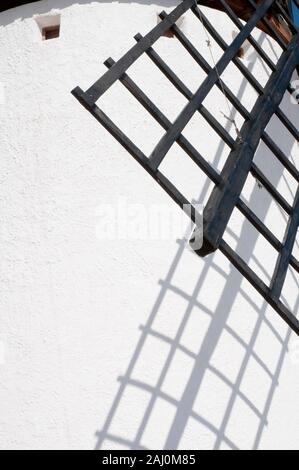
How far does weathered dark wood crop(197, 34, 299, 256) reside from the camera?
214 cm

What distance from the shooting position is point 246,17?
3982mm

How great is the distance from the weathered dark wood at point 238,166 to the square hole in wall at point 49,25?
3.82 ft

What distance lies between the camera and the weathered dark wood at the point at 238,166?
7.02 ft

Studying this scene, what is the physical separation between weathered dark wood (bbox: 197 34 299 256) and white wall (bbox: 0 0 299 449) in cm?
48

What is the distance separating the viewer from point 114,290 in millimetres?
2895

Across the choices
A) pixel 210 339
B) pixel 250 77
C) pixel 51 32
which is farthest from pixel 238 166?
pixel 51 32

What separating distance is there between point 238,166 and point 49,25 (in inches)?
67.4

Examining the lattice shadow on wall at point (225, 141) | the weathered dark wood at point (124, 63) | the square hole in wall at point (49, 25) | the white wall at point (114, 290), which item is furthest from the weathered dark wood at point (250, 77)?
the square hole in wall at point (49, 25)

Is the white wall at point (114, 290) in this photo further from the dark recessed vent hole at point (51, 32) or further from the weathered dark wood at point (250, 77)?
the weathered dark wood at point (250, 77)

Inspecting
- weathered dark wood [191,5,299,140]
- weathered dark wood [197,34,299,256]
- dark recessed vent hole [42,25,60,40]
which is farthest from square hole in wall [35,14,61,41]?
weathered dark wood [197,34,299,256]

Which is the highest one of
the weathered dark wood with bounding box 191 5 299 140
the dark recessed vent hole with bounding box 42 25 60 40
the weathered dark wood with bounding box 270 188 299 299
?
the dark recessed vent hole with bounding box 42 25 60 40

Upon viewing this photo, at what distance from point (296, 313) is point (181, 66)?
50.9 inches

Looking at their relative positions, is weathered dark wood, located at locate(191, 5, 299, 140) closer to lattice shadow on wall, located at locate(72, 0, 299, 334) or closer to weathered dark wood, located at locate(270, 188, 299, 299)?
lattice shadow on wall, located at locate(72, 0, 299, 334)

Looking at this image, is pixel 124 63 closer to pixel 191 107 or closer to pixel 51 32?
pixel 191 107
